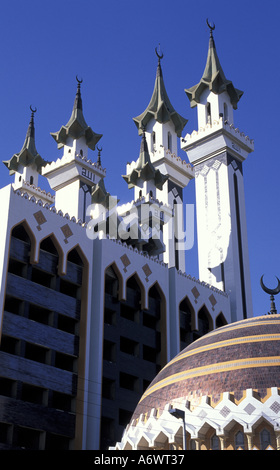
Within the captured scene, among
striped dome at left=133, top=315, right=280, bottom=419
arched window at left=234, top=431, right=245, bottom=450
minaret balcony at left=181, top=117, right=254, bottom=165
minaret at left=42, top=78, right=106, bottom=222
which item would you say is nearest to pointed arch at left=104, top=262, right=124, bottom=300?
striped dome at left=133, top=315, right=280, bottom=419

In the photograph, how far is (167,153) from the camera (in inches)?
2254

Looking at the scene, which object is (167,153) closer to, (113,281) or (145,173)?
(145,173)

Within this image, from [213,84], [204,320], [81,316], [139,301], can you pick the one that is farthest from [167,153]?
[81,316]

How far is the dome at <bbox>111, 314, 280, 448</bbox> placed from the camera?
894 inches

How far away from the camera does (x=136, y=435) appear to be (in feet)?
82.9

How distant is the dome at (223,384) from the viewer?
74.5 ft

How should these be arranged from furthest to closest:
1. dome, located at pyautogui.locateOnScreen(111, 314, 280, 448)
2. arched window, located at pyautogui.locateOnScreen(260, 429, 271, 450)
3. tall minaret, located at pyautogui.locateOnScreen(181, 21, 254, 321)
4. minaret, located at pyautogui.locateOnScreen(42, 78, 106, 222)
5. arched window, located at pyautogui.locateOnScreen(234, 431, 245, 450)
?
minaret, located at pyautogui.locateOnScreen(42, 78, 106, 222), tall minaret, located at pyautogui.locateOnScreen(181, 21, 254, 321), dome, located at pyautogui.locateOnScreen(111, 314, 280, 448), arched window, located at pyautogui.locateOnScreen(234, 431, 245, 450), arched window, located at pyautogui.locateOnScreen(260, 429, 271, 450)

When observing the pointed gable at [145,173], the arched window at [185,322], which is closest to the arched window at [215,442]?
the arched window at [185,322]

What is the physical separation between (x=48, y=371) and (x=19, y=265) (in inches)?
231

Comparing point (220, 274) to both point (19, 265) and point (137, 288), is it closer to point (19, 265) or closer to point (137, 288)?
point (137, 288)

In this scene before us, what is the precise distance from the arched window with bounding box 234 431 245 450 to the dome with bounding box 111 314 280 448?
0.55 ft

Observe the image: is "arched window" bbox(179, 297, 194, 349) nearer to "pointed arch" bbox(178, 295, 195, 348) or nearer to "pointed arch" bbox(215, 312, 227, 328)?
"pointed arch" bbox(178, 295, 195, 348)

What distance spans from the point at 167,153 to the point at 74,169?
821 centimetres
